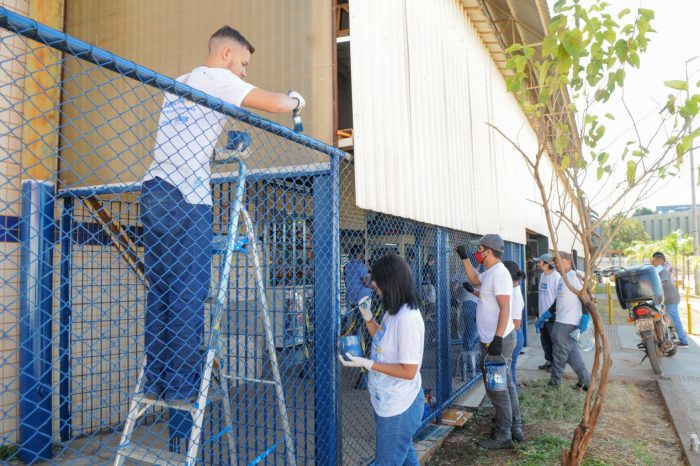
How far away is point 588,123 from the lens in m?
3.25

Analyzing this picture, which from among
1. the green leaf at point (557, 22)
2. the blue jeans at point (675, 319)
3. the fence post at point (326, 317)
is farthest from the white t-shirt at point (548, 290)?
the green leaf at point (557, 22)

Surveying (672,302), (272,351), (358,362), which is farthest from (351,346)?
(672,302)

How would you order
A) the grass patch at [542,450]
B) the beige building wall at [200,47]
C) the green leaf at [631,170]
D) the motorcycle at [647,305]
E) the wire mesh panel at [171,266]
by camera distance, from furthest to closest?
the motorcycle at [647,305] < the grass patch at [542,450] < the beige building wall at [200,47] < the green leaf at [631,170] < the wire mesh panel at [171,266]

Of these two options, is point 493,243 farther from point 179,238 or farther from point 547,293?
point 547,293

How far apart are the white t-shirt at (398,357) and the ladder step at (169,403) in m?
1.18

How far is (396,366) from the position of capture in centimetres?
297

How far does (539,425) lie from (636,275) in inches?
151

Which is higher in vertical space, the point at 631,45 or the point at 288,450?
the point at 631,45

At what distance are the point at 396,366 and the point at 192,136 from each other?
1.75 meters

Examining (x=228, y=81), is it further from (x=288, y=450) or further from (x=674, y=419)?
(x=674, y=419)

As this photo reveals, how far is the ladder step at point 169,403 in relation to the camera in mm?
2283

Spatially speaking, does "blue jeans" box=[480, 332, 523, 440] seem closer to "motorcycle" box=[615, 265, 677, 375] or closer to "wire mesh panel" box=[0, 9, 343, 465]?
"wire mesh panel" box=[0, 9, 343, 465]

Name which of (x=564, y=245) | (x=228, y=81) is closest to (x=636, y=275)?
(x=228, y=81)

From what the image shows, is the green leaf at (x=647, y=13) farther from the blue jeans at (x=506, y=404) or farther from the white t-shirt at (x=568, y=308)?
the white t-shirt at (x=568, y=308)
